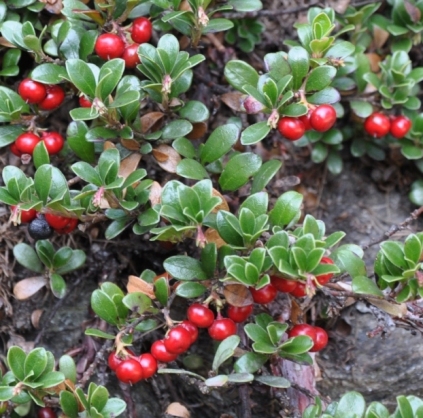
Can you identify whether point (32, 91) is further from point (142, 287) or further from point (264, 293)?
point (264, 293)

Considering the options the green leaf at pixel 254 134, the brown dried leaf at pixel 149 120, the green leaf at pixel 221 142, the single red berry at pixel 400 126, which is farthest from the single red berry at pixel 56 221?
the single red berry at pixel 400 126

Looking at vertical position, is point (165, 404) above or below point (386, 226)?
below

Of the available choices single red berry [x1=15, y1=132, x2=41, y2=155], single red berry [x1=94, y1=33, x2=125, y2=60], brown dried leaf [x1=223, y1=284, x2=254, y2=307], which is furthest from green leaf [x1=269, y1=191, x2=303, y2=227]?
single red berry [x1=15, y1=132, x2=41, y2=155]

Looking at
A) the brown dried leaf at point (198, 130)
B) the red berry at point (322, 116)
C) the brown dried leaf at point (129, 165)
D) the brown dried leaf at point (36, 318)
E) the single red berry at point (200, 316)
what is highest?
the red berry at point (322, 116)

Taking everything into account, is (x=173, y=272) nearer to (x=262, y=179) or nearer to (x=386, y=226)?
(x=262, y=179)

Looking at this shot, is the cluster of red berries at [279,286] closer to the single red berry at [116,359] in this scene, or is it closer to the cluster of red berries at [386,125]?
the single red berry at [116,359]

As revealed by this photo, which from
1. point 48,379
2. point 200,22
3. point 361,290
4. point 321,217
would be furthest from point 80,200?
point 321,217

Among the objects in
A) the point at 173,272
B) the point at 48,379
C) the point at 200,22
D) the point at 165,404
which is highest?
the point at 200,22
